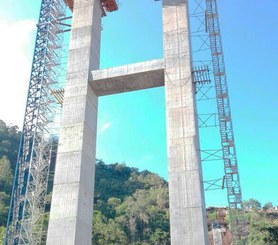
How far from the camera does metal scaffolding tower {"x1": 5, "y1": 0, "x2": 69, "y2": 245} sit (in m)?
34.3

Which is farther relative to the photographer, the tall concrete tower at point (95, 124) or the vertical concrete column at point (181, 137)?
the tall concrete tower at point (95, 124)

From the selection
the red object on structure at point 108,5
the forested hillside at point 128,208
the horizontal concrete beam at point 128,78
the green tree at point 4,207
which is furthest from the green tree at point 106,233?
the horizontal concrete beam at point 128,78

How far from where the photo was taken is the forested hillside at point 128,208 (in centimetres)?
6247

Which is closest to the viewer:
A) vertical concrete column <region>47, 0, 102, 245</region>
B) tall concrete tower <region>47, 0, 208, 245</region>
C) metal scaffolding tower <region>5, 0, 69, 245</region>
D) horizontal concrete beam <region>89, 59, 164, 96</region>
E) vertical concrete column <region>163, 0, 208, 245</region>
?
vertical concrete column <region>163, 0, 208, 245</region>

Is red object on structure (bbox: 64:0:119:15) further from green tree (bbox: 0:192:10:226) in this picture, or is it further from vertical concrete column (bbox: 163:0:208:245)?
green tree (bbox: 0:192:10:226)

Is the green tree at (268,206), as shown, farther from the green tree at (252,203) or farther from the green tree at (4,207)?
the green tree at (4,207)

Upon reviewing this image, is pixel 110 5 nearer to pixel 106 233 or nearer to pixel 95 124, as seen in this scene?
pixel 95 124

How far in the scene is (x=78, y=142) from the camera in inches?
628

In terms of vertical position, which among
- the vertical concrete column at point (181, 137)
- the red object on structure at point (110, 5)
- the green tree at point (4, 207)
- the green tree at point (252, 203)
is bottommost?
the vertical concrete column at point (181, 137)

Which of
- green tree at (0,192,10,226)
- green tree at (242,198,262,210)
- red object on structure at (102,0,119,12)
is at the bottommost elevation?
green tree at (0,192,10,226)

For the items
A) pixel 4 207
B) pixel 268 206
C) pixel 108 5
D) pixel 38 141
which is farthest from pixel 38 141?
pixel 268 206

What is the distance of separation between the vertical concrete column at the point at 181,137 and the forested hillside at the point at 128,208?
42415 millimetres

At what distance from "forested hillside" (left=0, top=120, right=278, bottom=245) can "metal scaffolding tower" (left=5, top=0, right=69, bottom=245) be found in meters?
20.3

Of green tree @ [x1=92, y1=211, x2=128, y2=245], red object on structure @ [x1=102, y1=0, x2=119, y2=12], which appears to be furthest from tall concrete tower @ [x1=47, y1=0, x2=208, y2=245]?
green tree @ [x1=92, y1=211, x2=128, y2=245]
